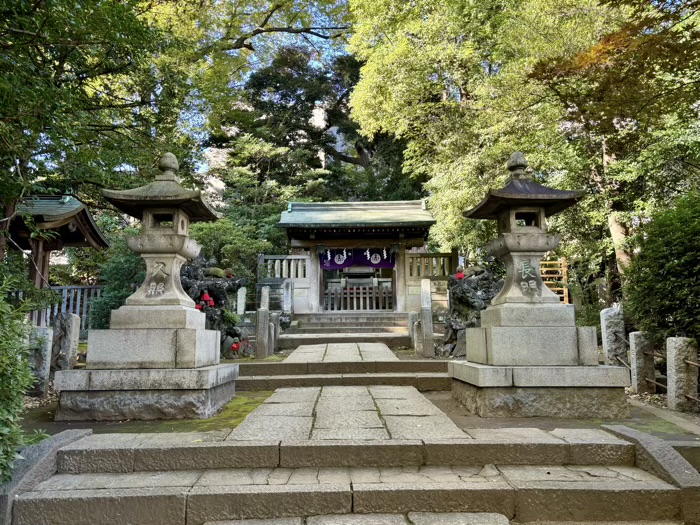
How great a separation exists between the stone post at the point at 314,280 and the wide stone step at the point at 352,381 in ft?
23.7

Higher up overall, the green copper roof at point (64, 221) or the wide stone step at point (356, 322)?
the green copper roof at point (64, 221)

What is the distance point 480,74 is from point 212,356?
529 inches

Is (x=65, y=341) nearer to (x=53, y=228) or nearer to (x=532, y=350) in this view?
(x=53, y=228)

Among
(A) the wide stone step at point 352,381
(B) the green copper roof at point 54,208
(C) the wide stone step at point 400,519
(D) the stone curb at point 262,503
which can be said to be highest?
(B) the green copper roof at point 54,208

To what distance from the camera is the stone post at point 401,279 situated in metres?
13.6

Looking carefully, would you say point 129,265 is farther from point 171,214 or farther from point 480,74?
point 480,74

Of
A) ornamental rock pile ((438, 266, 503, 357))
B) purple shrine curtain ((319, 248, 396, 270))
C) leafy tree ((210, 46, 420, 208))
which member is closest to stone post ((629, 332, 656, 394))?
ornamental rock pile ((438, 266, 503, 357))

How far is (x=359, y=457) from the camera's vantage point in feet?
9.91

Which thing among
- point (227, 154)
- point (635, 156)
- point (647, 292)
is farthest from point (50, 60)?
point (227, 154)

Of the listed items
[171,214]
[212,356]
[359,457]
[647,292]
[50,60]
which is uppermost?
[50,60]

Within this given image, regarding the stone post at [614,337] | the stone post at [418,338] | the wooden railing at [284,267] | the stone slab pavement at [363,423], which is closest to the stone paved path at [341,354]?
the stone post at [418,338]

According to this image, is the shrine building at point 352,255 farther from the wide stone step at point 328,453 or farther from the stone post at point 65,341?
the wide stone step at point 328,453

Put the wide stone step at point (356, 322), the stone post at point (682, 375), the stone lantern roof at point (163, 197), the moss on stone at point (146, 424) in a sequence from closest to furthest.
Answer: the moss on stone at point (146, 424) < the stone lantern roof at point (163, 197) < the stone post at point (682, 375) < the wide stone step at point (356, 322)

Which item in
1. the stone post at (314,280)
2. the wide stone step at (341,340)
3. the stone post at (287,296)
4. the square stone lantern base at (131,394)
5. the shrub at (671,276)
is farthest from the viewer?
the stone post at (314,280)
